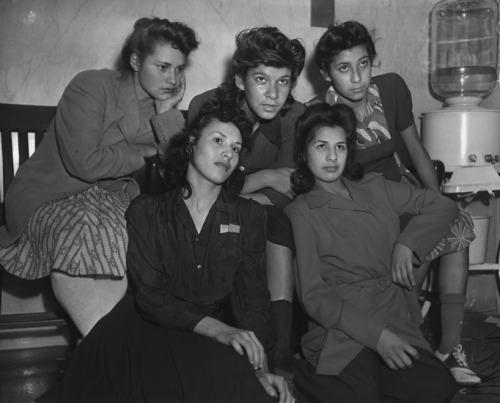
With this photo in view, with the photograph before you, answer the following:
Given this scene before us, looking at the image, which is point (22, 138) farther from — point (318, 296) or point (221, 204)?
point (318, 296)

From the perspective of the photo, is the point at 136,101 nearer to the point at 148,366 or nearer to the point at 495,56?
the point at 148,366

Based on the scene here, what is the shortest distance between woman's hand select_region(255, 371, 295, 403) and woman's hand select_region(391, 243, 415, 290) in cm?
58

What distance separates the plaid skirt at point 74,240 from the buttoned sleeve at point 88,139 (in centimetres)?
11

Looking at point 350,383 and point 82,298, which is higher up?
point 82,298

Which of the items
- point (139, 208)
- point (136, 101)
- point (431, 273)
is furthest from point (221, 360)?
point (431, 273)

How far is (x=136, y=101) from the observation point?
7.76 feet

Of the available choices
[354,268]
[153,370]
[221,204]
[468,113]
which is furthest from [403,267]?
[468,113]

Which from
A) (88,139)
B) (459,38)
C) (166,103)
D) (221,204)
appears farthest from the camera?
(459,38)

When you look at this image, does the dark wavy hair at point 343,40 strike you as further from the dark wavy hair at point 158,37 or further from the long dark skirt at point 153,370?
the long dark skirt at point 153,370

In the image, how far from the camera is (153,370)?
5.18 ft

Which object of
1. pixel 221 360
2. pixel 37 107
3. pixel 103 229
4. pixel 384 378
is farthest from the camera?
pixel 37 107

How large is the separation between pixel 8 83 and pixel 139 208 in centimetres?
129

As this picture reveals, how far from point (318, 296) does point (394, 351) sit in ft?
0.91

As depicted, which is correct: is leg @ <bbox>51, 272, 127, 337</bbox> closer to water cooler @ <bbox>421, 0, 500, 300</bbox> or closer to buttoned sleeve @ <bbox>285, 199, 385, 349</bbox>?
buttoned sleeve @ <bbox>285, 199, 385, 349</bbox>
